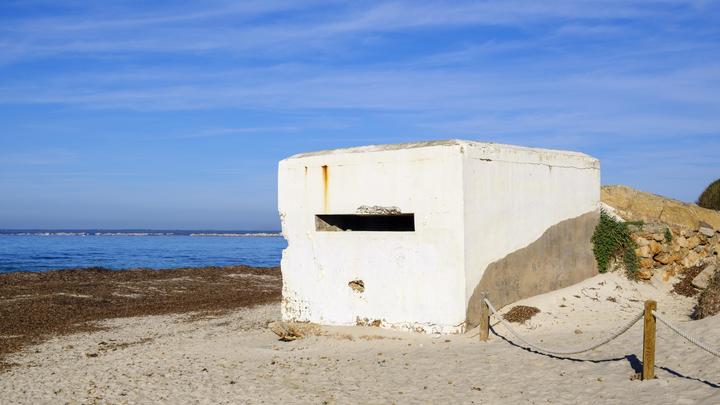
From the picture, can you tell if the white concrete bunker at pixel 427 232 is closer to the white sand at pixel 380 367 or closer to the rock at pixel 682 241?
the white sand at pixel 380 367

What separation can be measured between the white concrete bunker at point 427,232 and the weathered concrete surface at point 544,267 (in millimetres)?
21

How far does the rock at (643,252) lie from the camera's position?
547 inches

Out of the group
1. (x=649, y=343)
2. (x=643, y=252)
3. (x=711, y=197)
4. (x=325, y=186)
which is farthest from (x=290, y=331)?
(x=711, y=197)

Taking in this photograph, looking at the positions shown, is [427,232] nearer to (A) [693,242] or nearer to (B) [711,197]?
(A) [693,242]

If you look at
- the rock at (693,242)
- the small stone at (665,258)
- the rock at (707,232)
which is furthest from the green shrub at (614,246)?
the rock at (707,232)

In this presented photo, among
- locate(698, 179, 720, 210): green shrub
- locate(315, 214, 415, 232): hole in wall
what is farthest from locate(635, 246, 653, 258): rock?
locate(698, 179, 720, 210): green shrub

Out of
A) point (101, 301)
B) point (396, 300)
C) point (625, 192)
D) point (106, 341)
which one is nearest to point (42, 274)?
point (101, 301)

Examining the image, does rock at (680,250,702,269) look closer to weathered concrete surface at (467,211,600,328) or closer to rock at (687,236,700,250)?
rock at (687,236,700,250)

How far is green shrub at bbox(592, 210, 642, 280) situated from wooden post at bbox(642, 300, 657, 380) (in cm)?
649

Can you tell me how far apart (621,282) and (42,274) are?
20.9m

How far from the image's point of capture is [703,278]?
1351 centimetres

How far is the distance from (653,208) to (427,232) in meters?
8.66

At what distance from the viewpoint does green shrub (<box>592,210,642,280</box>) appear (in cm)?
1389

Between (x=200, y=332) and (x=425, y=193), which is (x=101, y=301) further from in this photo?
(x=425, y=193)
